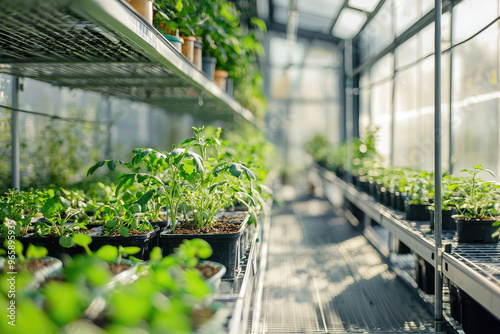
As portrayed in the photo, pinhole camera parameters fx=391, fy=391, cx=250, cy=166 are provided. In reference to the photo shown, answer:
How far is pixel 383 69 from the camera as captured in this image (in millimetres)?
5496

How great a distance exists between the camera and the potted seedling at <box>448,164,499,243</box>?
6.55 ft

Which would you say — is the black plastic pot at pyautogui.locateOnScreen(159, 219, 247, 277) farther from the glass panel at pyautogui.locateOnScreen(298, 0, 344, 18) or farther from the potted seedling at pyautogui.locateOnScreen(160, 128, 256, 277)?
the glass panel at pyautogui.locateOnScreen(298, 0, 344, 18)

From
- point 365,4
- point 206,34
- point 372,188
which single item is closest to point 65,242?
point 206,34

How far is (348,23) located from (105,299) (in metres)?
7.76

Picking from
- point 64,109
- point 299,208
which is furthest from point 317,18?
point 64,109

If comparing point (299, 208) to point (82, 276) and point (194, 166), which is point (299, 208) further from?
point (82, 276)

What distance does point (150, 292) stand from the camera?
2.02 feet

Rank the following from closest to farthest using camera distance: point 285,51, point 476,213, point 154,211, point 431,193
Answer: point 154,211
point 476,213
point 431,193
point 285,51

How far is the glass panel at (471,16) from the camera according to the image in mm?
2715

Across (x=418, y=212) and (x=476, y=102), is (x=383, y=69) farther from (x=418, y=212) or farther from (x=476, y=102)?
(x=418, y=212)

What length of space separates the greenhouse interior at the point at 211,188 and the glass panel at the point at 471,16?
0.02 m

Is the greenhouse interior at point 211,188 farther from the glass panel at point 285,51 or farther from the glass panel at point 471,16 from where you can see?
the glass panel at point 285,51

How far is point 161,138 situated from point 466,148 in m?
2.92

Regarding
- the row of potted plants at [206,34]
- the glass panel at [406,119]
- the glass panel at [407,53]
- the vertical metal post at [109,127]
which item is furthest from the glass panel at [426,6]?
the vertical metal post at [109,127]
